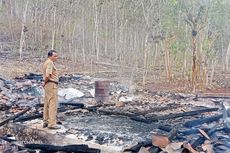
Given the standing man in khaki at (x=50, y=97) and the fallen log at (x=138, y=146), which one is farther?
the standing man in khaki at (x=50, y=97)

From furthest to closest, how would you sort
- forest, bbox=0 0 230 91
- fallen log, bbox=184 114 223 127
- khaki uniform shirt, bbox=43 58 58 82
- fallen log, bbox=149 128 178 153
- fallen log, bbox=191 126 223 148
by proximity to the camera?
forest, bbox=0 0 230 91 < khaki uniform shirt, bbox=43 58 58 82 < fallen log, bbox=184 114 223 127 < fallen log, bbox=191 126 223 148 < fallen log, bbox=149 128 178 153

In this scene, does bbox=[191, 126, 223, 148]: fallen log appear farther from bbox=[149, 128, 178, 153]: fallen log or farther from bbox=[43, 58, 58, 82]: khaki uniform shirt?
bbox=[43, 58, 58, 82]: khaki uniform shirt

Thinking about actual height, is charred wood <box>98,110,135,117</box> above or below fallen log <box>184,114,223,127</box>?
below

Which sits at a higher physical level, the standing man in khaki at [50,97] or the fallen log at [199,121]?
the standing man in khaki at [50,97]

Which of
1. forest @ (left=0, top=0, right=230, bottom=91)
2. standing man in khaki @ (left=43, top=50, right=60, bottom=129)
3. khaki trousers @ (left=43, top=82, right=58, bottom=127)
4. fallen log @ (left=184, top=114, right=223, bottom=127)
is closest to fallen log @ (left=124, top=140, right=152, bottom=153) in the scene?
fallen log @ (left=184, top=114, right=223, bottom=127)

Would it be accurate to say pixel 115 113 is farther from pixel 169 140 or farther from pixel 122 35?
pixel 122 35

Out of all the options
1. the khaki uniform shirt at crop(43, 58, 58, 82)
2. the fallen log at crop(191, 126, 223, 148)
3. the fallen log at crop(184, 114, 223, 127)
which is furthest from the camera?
the khaki uniform shirt at crop(43, 58, 58, 82)

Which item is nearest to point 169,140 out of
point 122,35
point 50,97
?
point 50,97

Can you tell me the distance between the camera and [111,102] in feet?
45.3

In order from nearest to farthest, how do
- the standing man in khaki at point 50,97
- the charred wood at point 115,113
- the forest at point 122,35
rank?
the standing man in khaki at point 50,97 → the charred wood at point 115,113 → the forest at point 122,35

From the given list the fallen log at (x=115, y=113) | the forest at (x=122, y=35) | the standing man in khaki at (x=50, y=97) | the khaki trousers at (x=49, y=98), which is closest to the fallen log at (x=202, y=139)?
the fallen log at (x=115, y=113)

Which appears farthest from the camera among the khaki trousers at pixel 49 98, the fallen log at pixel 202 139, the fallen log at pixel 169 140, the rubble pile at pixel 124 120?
the khaki trousers at pixel 49 98

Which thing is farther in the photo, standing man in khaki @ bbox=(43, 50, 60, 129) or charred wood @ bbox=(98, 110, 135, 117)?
charred wood @ bbox=(98, 110, 135, 117)

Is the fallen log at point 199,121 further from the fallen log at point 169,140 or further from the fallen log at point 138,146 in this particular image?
the fallen log at point 138,146
